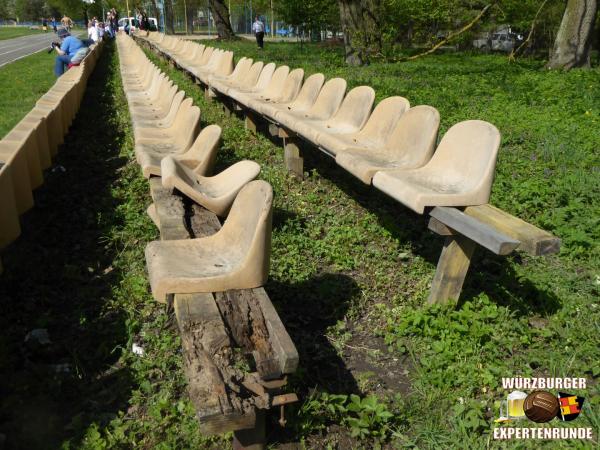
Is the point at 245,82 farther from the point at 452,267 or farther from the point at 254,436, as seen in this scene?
the point at 254,436

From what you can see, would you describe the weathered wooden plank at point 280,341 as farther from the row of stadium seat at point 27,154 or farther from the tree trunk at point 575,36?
the tree trunk at point 575,36

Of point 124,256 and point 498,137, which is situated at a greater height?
point 498,137

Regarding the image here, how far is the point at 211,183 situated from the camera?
376 centimetres

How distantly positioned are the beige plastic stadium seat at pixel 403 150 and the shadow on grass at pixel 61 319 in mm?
1605

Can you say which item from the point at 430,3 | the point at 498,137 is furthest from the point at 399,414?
the point at 430,3

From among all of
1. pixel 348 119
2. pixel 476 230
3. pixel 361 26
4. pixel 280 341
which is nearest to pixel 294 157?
pixel 348 119

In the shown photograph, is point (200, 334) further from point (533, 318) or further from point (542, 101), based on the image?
point (542, 101)

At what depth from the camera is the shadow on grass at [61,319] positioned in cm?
243

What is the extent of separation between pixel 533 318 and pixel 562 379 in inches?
20.9

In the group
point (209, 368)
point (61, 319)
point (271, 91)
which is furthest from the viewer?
point (271, 91)

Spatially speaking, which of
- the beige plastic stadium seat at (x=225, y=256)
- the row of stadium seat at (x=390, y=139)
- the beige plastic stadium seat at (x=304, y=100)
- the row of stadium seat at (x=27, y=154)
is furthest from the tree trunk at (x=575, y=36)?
the beige plastic stadium seat at (x=225, y=256)

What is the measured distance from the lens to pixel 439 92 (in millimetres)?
8750

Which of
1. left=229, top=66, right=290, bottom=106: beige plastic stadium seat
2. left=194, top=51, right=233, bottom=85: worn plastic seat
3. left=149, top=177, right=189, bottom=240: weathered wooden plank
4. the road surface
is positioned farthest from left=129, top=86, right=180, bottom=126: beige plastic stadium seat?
the road surface

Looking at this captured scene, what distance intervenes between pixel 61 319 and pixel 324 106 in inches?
124
